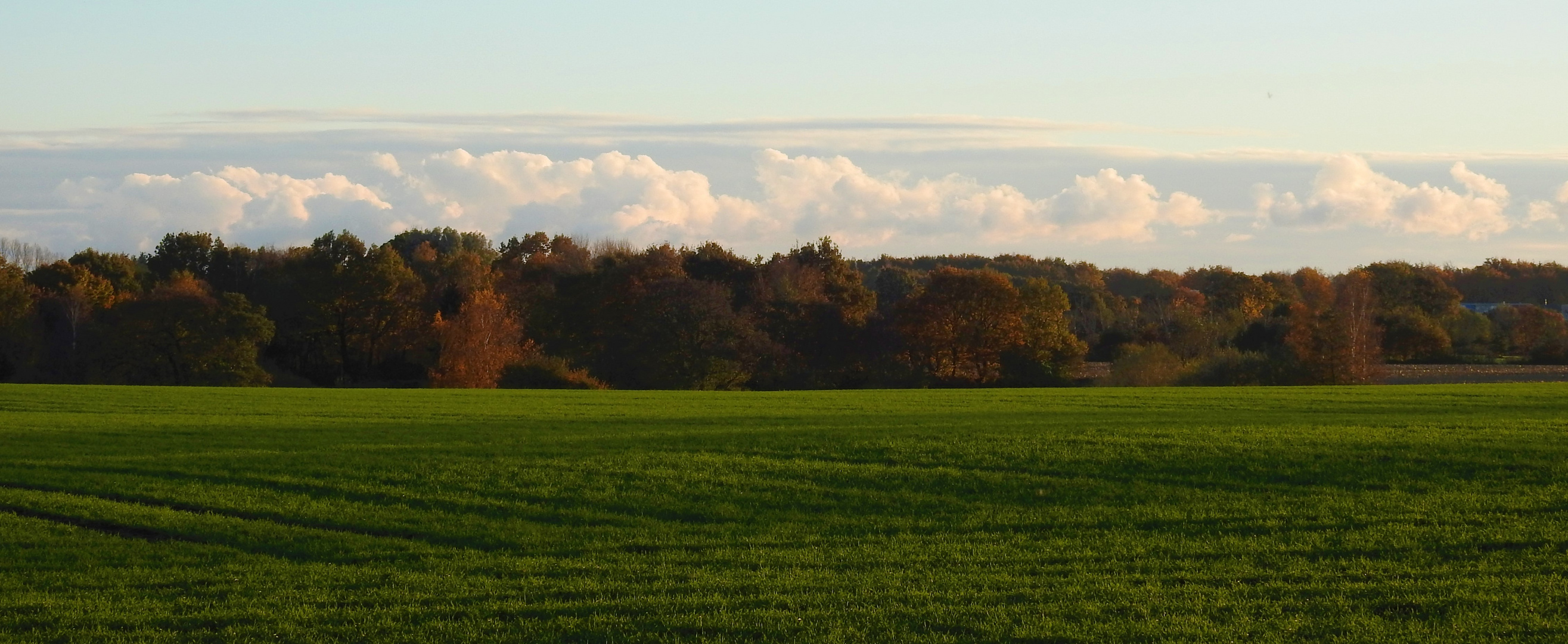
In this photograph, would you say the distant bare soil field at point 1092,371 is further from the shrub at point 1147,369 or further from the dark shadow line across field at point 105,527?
the dark shadow line across field at point 105,527

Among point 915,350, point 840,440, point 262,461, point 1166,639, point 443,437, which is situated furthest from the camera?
point 915,350

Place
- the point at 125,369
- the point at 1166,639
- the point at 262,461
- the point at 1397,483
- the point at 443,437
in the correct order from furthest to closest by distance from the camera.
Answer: the point at 125,369
the point at 443,437
the point at 262,461
the point at 1397,483
the point at 1166,639

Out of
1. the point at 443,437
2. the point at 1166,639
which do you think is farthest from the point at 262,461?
the point at 1166,639

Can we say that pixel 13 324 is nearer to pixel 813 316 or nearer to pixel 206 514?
pixel 813 316

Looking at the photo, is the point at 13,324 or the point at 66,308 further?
the point at 66,308

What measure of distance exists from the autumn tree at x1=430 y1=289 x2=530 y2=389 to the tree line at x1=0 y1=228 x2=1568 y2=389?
0.15 metres

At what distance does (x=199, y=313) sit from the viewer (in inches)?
2628

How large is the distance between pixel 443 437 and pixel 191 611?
1601 cm

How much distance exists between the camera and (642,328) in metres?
70.0

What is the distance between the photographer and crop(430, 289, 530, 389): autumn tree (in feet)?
228

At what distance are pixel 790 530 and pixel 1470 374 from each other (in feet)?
229

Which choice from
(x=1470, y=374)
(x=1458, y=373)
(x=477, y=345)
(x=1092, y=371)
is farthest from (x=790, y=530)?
(x=1470, y=374)

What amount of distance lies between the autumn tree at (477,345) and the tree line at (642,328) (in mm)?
151

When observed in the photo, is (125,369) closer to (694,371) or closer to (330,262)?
(330,262)
